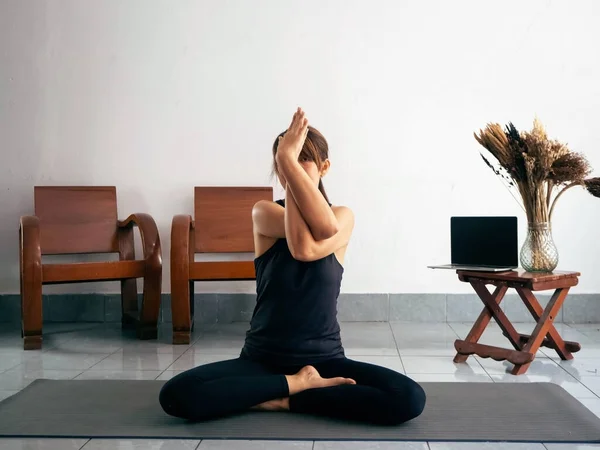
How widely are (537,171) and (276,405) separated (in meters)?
1.53

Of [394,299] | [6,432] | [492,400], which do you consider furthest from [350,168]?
[6,432]

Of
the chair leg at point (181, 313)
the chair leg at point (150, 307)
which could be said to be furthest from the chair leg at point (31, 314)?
the chair leg at point (181, 313)

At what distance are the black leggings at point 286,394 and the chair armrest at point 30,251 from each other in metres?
1.62

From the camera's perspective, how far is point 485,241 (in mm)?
3148

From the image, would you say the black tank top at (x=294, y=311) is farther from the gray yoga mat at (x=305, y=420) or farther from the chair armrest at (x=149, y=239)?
the chair armrest at (x=149, y=239)

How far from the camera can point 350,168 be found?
13.8 feet

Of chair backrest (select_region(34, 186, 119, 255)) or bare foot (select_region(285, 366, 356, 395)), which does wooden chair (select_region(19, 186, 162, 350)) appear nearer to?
chair backrest (select_region(34, 186, 119, 255))

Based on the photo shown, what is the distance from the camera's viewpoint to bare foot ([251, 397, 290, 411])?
2.18 meters

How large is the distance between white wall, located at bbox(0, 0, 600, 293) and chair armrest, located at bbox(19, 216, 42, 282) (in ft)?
2.57

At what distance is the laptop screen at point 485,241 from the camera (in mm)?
3072

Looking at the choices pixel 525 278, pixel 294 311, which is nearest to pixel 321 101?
pixel 525 278

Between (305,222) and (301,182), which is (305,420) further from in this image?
(301,182)

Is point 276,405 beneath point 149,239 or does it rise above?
beneath

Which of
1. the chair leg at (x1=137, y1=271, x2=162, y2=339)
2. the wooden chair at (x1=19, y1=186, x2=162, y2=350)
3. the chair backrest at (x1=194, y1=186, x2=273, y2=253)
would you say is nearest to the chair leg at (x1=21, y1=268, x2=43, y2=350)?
the wooden chair at (x1=19, y1=186, x2=162, y2=350)
